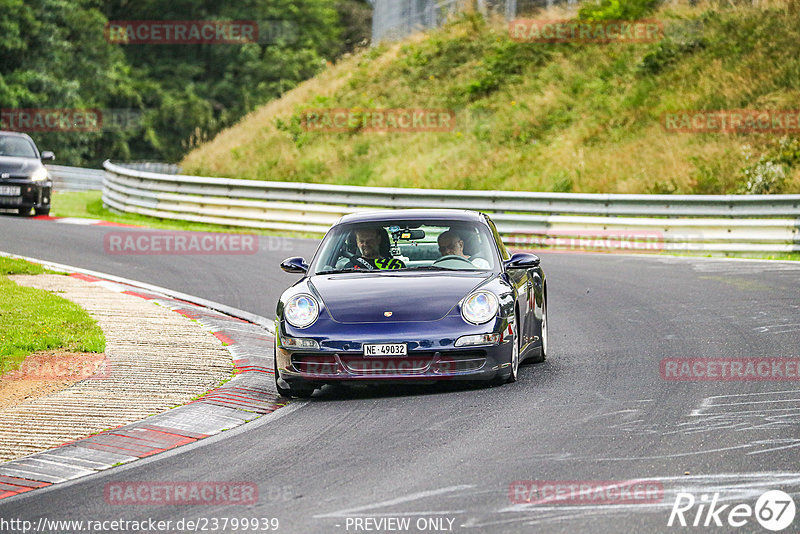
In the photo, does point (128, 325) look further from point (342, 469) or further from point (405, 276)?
point (342, 469)

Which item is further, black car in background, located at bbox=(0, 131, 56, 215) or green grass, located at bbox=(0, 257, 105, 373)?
black car in background, located at bbox=(0, 131, 56, 215)

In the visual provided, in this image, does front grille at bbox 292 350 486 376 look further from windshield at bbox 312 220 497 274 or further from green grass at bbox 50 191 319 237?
green grass at bbox 50 191 319 237

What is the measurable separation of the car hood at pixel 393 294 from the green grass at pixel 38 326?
104 inches

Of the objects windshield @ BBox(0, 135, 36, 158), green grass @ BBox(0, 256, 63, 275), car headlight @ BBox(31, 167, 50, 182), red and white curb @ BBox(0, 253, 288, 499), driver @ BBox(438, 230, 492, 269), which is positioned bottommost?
red and white curb @ BBox(0, 253, 288, 499)

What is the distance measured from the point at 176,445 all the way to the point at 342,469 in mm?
1368

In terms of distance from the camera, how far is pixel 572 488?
6.07 m

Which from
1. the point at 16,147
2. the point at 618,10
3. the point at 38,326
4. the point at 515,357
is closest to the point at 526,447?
the point at 515,357

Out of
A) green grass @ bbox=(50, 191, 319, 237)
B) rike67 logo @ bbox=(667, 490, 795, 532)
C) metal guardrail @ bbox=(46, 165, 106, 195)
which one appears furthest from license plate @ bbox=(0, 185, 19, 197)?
rike67 logo @ bbox=(667, 490, 795, 532)

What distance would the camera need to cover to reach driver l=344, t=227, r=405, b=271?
9.95 meters

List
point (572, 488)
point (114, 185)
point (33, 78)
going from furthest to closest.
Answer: point (33, 78)
point (114, 185)
point (572, 488)

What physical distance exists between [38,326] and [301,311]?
3.84m

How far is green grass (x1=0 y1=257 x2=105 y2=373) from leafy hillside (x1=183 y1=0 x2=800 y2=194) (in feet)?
48.6

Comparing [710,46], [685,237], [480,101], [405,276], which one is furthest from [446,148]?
[405,276]

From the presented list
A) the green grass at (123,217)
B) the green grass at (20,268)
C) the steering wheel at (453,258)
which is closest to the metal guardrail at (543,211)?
the green grass at (123,217)
